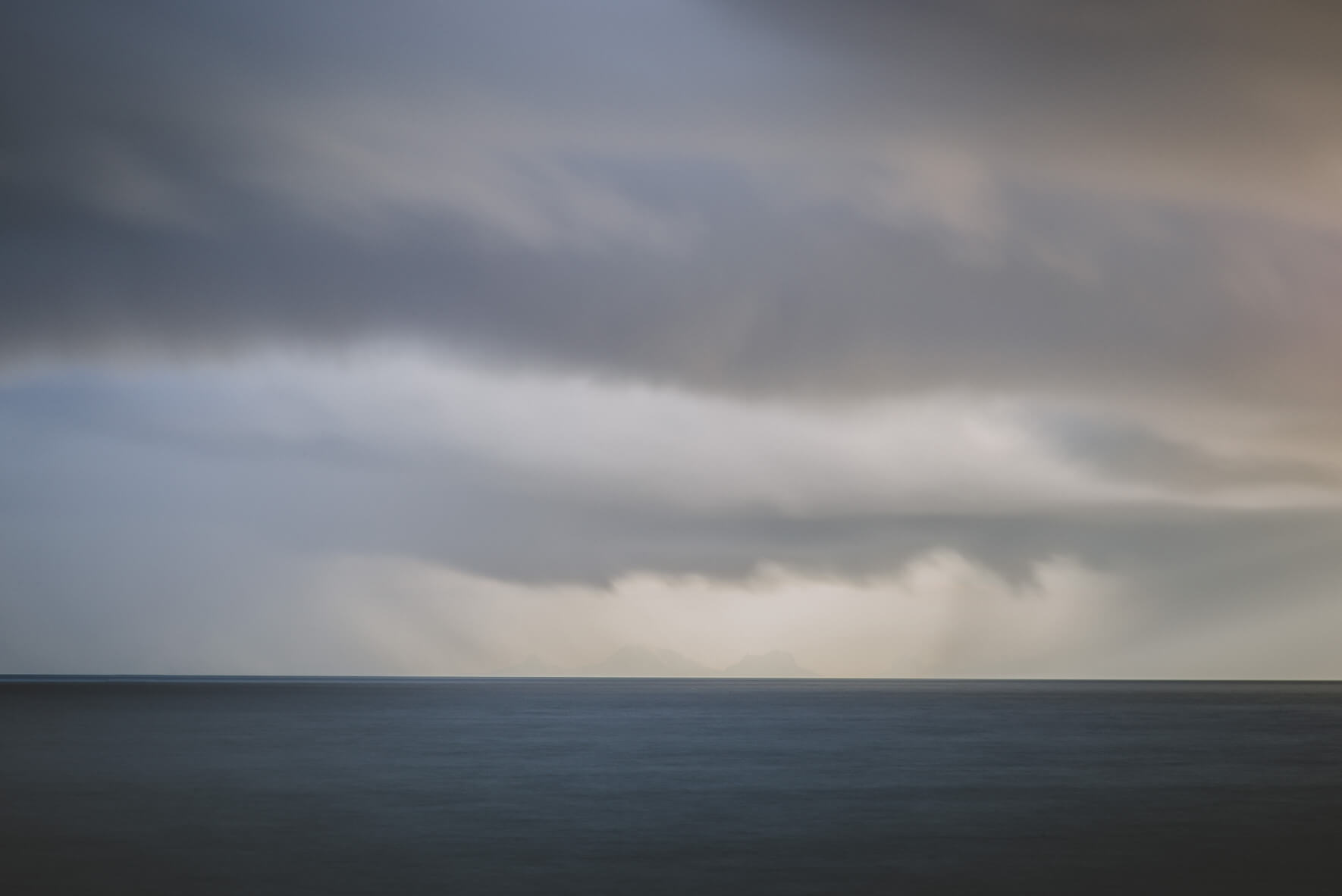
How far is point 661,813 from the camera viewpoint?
1745 inches

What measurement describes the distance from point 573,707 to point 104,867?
12473 cm

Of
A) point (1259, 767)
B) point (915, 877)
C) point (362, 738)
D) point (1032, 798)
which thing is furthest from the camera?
point (362, 738)

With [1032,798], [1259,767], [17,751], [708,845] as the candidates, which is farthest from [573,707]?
[708,845]

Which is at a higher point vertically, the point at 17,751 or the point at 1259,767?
the point at 17,751

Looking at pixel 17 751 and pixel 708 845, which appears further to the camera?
pixel 17 751

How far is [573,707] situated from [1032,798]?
364ft

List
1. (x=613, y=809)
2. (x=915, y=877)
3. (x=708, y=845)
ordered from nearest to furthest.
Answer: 1. (x=915, y=877)
2. (x=708, y=845)
3. (x=613, y=809)

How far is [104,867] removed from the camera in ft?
107

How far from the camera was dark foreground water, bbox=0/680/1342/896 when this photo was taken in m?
32.0

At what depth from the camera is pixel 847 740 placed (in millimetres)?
86562

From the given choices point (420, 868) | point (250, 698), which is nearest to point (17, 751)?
point (420, 868)

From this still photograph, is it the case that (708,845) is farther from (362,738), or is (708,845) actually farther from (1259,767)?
(362,738)

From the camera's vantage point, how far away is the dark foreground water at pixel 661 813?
105 feet

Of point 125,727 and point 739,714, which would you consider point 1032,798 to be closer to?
point 125,727
